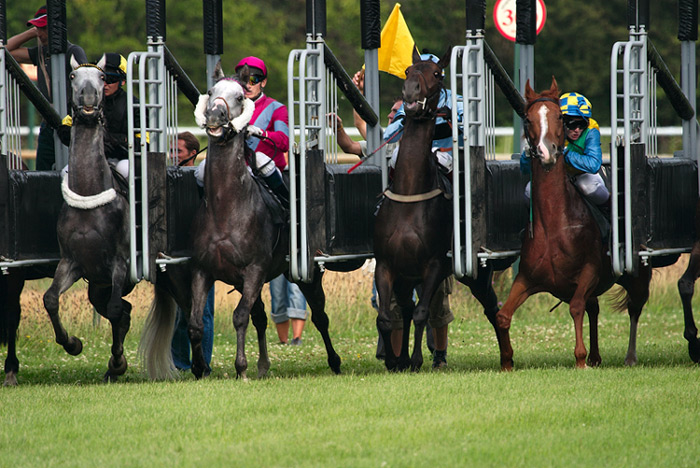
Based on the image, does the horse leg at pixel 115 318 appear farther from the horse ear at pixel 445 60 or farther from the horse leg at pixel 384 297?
the horse ear at pixel 445 60

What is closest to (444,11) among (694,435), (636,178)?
(636,178)

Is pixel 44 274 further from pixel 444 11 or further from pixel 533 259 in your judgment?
pixel 444 11

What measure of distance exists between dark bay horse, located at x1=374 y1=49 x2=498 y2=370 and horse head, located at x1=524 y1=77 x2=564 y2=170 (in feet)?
2.76

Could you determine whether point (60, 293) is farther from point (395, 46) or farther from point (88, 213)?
point (395, 46)

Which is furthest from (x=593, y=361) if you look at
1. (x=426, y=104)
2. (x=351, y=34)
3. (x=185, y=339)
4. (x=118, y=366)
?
(x=351, y=34)

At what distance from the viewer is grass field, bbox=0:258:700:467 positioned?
21.3ft

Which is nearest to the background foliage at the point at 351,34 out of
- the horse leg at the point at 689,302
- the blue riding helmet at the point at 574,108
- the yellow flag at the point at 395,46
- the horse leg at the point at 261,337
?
the yellow flag at the point at 395,46

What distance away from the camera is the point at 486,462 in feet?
20.7

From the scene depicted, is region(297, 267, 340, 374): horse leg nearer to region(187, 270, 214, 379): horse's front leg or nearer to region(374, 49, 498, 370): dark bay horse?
region(374, 49, 498, 370): dark bay horse

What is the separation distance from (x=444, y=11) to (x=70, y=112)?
83.6 ft

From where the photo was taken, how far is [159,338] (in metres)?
10.1

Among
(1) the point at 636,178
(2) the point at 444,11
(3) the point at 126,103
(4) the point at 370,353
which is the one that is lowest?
(4) the point at 370,353

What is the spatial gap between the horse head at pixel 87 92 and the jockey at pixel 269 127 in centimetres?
105

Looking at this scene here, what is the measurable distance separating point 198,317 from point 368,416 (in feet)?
7.54
